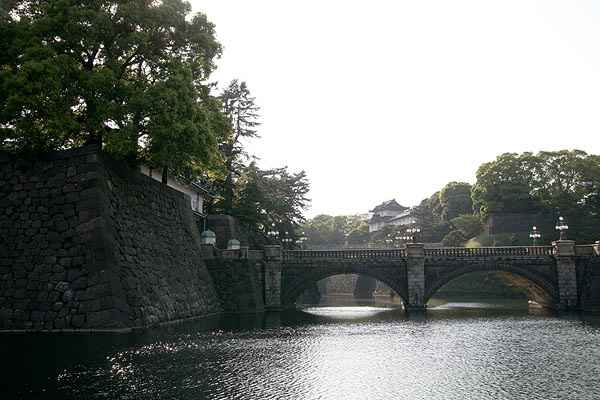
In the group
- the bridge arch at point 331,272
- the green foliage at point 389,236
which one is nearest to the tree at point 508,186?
the green foliage at point 389,236

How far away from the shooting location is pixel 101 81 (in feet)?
82.4

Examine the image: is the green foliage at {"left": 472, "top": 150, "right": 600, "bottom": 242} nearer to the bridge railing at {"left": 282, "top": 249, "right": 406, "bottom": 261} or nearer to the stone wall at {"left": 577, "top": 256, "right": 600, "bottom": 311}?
the stone wall at {"left": 577, "top": 256, "right": 600, "bottom": 311}

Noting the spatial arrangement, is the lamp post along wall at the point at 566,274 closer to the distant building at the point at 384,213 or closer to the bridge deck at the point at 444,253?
the bridge deck at the point at 444,253

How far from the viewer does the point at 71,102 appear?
83.8 feet

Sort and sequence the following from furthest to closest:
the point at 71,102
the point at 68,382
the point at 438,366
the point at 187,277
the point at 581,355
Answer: the point at 187,277 < the point at 71,102 < the point at 581,355 < the point at 438,366 < the point at 68,382

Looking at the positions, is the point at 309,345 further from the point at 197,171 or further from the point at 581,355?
the point at 197,171

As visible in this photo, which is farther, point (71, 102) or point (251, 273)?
point (251, 273)

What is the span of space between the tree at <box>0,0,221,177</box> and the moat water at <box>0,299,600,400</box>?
393 inches

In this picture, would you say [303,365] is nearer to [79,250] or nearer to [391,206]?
[79,250]

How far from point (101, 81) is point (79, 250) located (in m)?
8.44

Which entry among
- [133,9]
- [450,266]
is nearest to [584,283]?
[450,266]

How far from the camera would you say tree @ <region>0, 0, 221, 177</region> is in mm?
24516

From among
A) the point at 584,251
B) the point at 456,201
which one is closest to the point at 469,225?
the point at 456,201

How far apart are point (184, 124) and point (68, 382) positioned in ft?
53.5
